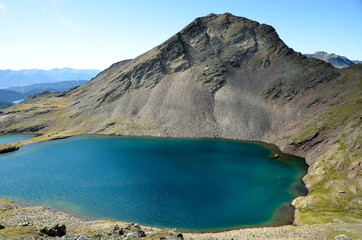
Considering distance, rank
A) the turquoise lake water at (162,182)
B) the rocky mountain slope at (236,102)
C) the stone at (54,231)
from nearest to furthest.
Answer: the stone at (54,231), the turquoise lake water at (162,182), the rocky mountain slope at (236,102)

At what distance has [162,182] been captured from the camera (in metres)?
72.4

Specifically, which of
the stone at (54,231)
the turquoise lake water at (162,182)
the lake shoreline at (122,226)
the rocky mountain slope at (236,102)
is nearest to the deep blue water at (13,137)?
the rocky mountain slope at (236,102)

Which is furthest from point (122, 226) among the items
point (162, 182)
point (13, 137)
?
point (13, 137)

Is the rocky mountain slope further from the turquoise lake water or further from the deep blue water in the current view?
the turquoise lake water

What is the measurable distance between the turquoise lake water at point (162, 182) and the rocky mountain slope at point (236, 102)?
11286 millimetres

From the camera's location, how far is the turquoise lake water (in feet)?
180

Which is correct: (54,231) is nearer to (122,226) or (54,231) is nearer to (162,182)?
(122,226)

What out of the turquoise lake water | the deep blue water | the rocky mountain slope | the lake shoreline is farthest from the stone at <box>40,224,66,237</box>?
the deep blue water

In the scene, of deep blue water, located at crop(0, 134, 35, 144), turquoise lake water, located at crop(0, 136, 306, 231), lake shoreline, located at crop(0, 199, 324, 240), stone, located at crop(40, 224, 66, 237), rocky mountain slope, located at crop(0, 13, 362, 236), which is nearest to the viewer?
stone, located at crop(40, 224, 66, 237)

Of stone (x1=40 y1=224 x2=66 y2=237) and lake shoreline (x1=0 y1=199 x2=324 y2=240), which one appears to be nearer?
stone (x1=40 y1=224 x2=66 y2=237)

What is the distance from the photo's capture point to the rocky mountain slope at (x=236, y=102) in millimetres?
83062

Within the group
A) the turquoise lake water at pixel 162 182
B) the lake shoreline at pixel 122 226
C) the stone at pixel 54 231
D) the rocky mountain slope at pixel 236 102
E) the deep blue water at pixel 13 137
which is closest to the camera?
the stone at pixel 54 231

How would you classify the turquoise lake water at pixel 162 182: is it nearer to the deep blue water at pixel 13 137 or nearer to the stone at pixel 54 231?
the stone at pixel 54 231

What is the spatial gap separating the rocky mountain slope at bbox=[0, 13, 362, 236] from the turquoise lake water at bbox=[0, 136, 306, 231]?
37.0 ft
